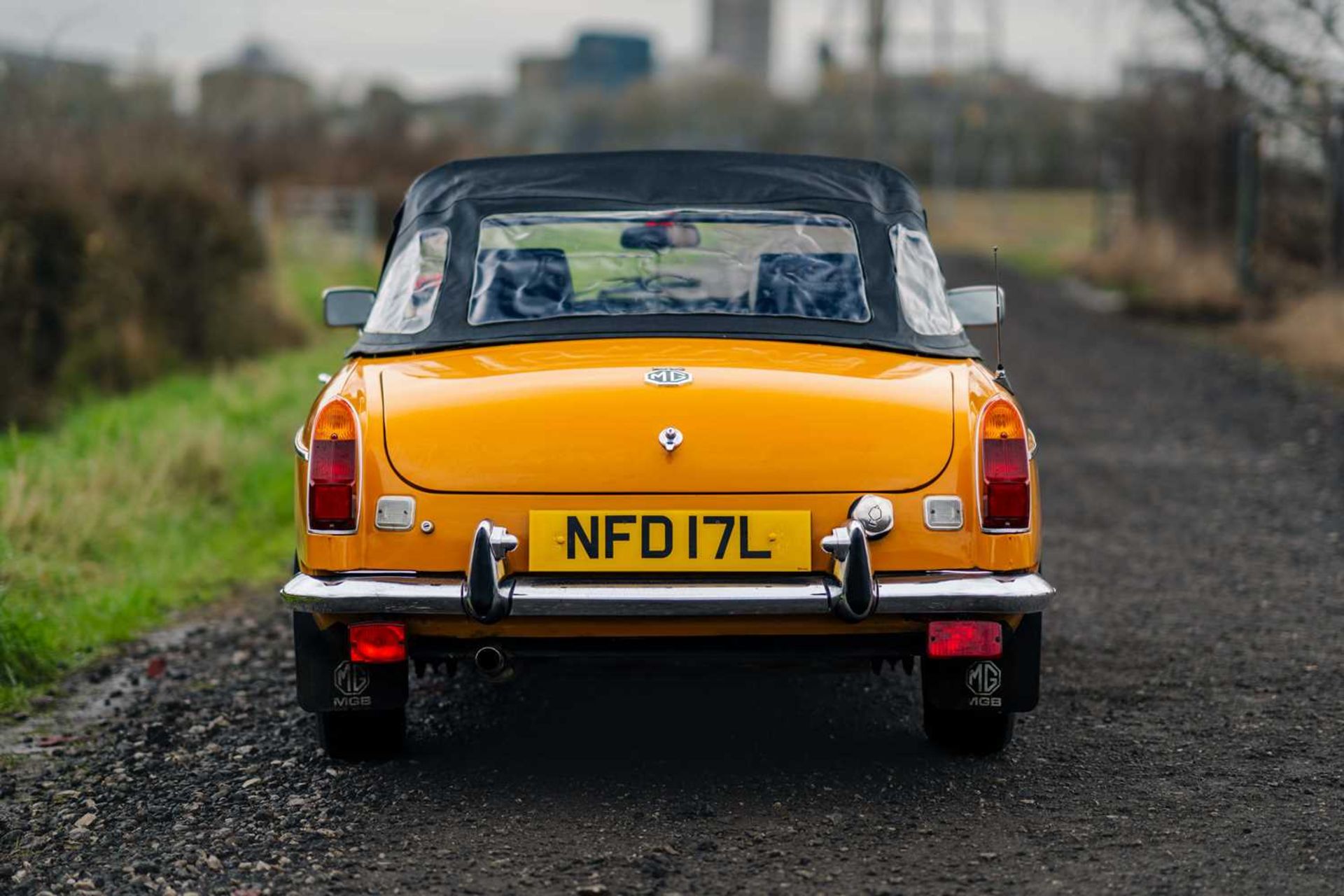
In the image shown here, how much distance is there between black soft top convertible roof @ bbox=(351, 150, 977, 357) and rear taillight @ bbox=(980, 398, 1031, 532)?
1.79 feet

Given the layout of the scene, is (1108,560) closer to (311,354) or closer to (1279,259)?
(311,354)

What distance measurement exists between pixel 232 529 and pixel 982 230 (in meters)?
45.7

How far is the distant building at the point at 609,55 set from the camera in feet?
525

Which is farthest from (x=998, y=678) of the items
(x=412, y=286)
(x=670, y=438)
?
(x=412, y=286)

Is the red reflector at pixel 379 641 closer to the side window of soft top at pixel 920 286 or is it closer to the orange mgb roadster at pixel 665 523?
the orange mgb roadster at pixel 665 523

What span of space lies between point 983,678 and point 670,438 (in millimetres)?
1048

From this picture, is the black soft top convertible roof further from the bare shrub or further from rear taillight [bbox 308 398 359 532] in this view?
the bare shrub

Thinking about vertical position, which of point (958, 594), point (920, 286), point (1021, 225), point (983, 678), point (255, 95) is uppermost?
point (255, 95)

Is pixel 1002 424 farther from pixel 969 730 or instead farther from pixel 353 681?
pixel 353 681

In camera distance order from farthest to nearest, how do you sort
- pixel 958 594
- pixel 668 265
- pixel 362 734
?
pixel 668 265
pixel 362 734
pixel 958 594

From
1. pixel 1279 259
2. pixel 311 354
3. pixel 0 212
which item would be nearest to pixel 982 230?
pixel 1279 259

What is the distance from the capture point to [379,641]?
423cm

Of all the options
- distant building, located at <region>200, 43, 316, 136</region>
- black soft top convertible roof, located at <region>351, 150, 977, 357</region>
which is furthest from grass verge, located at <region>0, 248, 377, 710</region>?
distant building, located at <region>200, 43, 316, 136</region>

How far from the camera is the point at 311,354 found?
1666 cm
